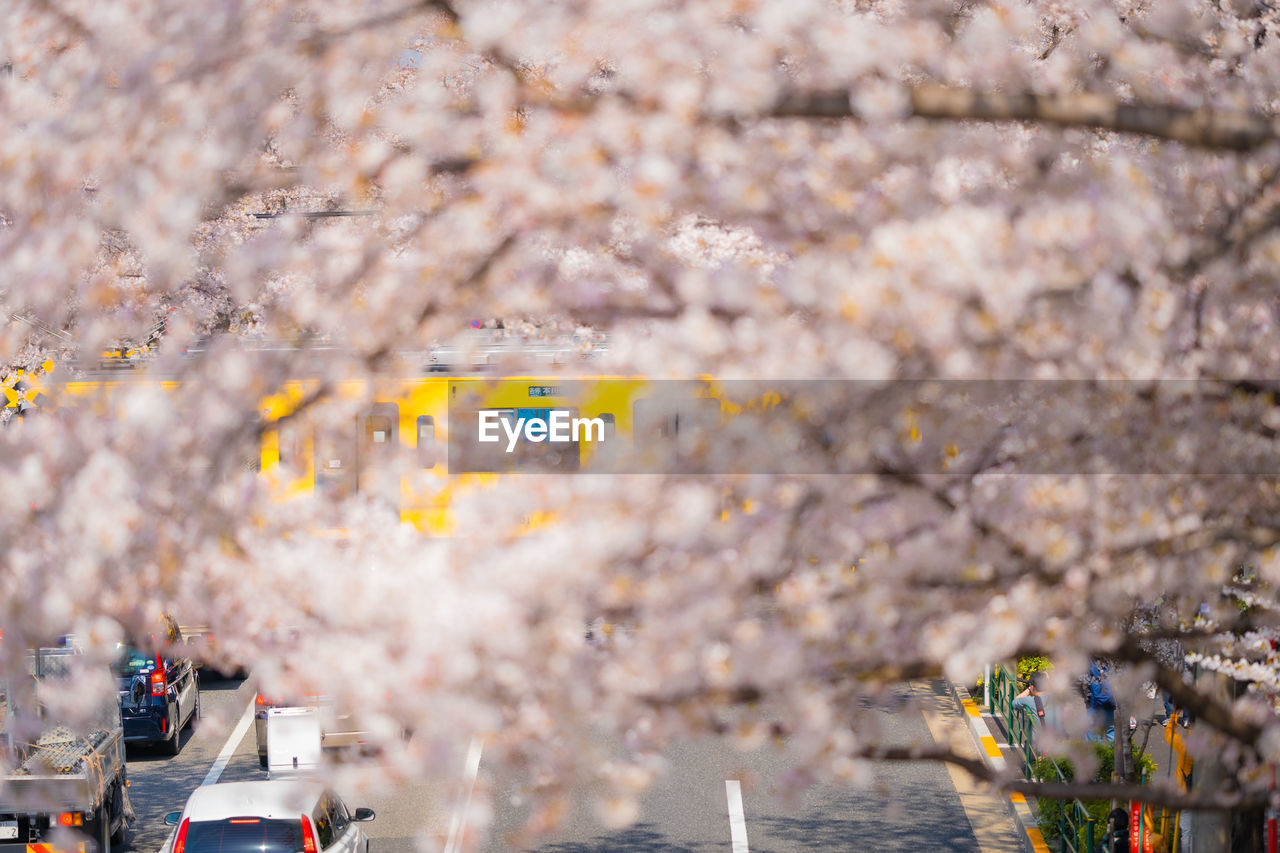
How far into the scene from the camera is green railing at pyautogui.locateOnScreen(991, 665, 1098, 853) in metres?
12.7

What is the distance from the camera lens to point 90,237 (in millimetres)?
3812

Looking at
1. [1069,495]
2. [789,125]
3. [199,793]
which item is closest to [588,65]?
[789,125]

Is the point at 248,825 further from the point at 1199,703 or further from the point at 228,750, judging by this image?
the point at 1199,703

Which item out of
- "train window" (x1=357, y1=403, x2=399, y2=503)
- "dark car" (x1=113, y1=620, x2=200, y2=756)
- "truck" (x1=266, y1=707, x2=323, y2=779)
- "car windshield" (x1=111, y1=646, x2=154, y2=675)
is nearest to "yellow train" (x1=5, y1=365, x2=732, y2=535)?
"train window" (x1=357, y1=403, x2=399, y2=503)

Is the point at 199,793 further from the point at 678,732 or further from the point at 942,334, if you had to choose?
the point at 942,334

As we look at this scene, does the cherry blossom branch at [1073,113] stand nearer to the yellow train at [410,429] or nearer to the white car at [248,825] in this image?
the yellow train at [410,429]

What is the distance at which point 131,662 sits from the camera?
18156mm

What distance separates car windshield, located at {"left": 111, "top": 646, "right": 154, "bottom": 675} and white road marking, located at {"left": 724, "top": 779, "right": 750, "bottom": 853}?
29.4 feet

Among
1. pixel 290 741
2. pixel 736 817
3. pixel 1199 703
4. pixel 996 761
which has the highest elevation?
pixel 1199 703

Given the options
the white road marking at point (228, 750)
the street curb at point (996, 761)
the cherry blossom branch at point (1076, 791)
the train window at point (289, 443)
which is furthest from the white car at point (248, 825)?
the cherry blossom branch at point (1076, 791)

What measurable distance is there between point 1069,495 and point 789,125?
142cm

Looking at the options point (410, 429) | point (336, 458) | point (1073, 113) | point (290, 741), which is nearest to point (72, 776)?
point (290, 741)

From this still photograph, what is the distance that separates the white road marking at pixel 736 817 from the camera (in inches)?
572

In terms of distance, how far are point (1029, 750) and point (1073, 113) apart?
575 inches
